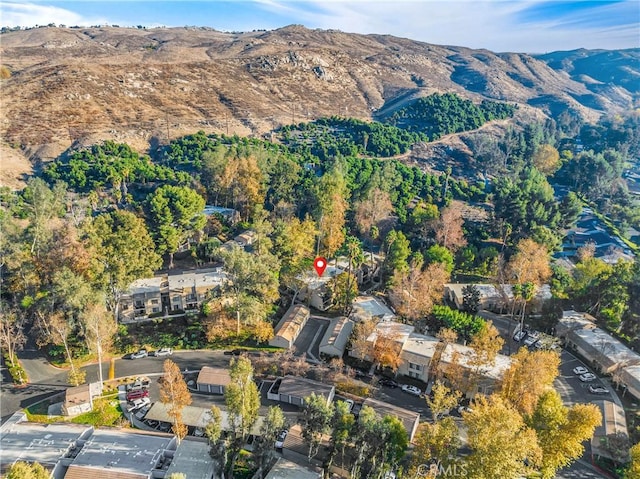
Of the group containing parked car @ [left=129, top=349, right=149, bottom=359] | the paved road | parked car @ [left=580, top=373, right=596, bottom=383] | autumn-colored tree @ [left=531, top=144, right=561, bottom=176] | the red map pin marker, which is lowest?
the paved road

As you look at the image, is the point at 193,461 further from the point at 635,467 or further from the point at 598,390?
the point at 598,390

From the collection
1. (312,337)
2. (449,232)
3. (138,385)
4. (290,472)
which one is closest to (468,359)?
(312,337)

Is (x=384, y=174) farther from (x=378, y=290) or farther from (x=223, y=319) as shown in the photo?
(x=223, y=319)

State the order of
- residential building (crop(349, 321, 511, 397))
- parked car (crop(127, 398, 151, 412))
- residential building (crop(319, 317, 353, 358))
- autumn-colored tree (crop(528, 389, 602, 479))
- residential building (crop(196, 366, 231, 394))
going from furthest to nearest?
residential building (crop(319, 317, 353, 358))
residential building (crop(196, 366, 231, 394))
residential building (crop(349, 321, 511, 397))
parked car (crop(127, 398, 151, 412))
autumn-colored tree (crop(528, 389, 602, 479))

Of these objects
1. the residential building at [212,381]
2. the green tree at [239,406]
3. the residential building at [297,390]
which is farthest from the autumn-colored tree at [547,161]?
the green tree at [239,406]

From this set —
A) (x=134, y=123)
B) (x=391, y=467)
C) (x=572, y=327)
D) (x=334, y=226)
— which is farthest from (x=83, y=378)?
(x=134, y=123)

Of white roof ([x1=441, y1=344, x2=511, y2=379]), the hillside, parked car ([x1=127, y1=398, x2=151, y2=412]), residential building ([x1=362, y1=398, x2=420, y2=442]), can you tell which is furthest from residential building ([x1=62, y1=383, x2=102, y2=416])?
the hillside

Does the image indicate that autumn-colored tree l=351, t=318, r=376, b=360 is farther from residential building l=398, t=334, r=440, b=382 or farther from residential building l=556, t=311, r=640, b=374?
residential building l=556, t=311, r=640, b=374
